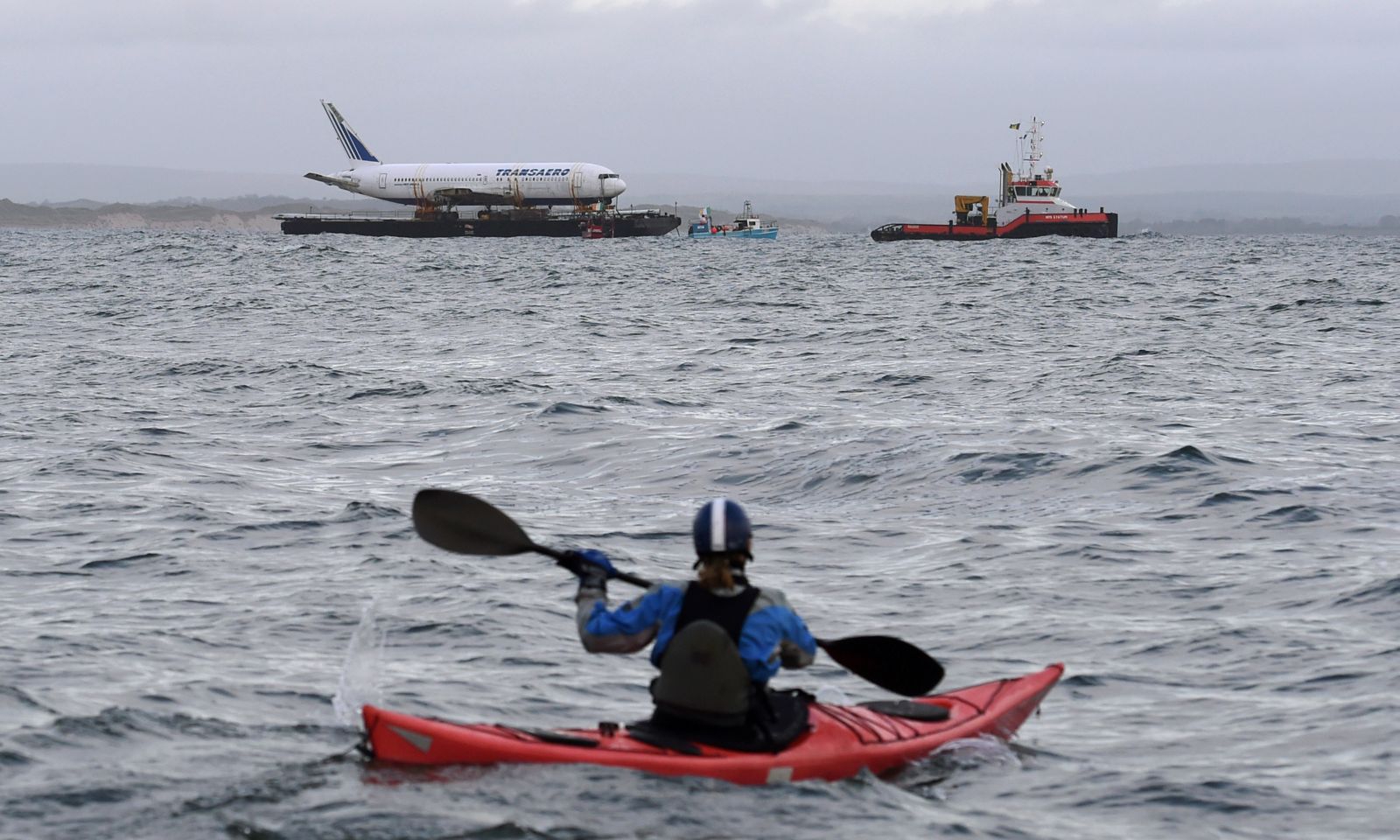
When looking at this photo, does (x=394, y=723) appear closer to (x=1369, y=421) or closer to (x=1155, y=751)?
(x=1155, y=751)

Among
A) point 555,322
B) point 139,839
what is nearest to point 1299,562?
point 139,839

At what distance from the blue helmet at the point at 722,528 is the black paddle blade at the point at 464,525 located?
1.72 metres

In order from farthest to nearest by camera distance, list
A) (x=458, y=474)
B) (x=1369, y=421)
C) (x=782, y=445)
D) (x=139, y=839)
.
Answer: (x=1369, y=421) → (x=782, y=445) → (x=458, y=474) → (x=139, y=839)

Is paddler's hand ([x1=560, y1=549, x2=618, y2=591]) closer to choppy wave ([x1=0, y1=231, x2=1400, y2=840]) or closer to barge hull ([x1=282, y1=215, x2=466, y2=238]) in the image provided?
choppy wave ([x1=0, y1=231, x2=1400, y2=840])

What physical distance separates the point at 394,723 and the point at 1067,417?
14.8 m

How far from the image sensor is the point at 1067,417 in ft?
65.9

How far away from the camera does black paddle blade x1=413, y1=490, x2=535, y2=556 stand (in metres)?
7.98

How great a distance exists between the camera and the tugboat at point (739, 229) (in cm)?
12144

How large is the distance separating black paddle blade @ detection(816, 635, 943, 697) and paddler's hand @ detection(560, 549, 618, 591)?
4.83ft

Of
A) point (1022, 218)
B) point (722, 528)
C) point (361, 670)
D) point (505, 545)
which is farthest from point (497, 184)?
point (722, 528)

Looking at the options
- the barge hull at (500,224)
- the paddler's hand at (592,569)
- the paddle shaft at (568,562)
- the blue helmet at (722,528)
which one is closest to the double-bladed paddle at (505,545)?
the paddle shaft at (568,562)

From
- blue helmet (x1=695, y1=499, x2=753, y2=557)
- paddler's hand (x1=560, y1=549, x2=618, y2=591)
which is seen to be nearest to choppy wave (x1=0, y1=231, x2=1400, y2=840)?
paddler's hand (x1=560, y1=549, x2=618, y2=591)

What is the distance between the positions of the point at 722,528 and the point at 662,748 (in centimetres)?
106

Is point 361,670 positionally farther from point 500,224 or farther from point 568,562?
point 500,224
